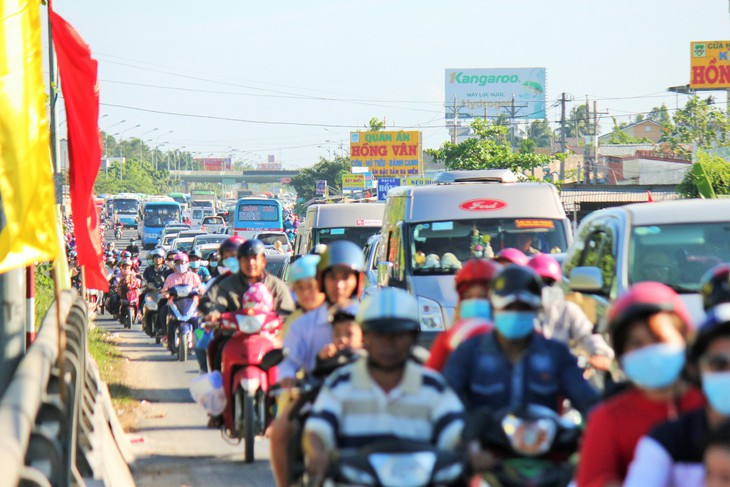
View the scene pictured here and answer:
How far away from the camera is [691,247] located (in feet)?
32.4

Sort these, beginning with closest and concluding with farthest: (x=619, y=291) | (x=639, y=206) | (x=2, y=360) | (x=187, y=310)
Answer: (x=2, y=360), (x=619, y=291), (x=639, y=206), (x=187, y=310)

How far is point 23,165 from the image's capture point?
6.99 m

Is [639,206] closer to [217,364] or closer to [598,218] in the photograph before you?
[598,218]

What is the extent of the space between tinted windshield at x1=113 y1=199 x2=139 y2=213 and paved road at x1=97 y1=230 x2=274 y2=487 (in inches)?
3332

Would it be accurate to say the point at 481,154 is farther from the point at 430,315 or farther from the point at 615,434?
the point at 615,434

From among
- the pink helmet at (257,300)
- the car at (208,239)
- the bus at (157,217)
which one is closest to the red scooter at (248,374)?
the pink helmet at (257,300)

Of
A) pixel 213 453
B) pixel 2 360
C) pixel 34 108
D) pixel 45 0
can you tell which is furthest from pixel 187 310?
pixel 34 108

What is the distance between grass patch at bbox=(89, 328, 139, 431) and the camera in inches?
563

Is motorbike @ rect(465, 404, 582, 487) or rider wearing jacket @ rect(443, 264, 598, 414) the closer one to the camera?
motorbike @ rect(465, 404, 582, 487)

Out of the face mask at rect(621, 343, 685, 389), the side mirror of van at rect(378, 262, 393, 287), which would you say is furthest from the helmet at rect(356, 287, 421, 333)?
the side mirror of van at rect(378, 262, 393, 287)

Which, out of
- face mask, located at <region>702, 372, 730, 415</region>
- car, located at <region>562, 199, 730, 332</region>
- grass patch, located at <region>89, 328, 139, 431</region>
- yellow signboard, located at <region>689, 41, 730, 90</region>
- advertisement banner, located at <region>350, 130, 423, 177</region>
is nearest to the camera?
face mask, located at <region>702, 372, 730, 415</region>

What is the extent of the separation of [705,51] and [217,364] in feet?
240

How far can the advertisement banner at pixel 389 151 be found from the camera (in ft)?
279

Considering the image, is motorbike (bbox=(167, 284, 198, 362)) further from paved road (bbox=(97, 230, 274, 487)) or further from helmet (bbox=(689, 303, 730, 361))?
helmet (bbox=(689, 303, 730, 361))
